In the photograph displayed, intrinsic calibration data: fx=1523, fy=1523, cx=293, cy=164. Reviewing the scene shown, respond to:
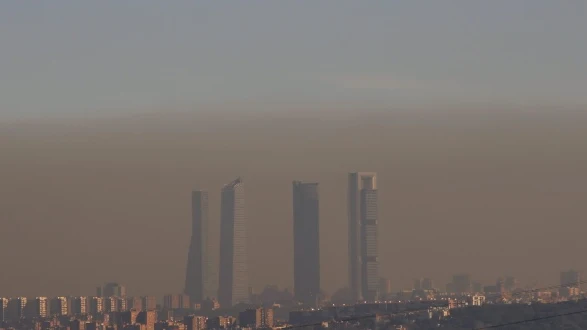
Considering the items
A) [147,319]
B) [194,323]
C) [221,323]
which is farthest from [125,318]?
[221,323]

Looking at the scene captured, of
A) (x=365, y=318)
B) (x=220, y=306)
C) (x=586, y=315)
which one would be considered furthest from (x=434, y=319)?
(x=220, y=306)

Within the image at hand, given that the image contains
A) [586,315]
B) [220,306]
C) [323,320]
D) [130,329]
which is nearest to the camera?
[586,315]

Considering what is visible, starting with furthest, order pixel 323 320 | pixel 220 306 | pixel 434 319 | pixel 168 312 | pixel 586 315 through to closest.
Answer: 1. pixel 220 306
2. pixel 168 312
3. pixel 323 320
4. pixel 434 319
5. pixel 586 315

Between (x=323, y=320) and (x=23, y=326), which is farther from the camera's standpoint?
(x=23, y=326)

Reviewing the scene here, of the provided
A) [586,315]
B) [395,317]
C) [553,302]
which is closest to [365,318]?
[395,317]

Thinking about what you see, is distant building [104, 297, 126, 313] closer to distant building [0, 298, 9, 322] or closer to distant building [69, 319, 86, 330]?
distant building [0, 298, 9, 322]

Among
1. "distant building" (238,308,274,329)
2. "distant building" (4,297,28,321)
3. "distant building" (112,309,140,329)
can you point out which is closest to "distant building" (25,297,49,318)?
"distant building" (4,297,28,321)

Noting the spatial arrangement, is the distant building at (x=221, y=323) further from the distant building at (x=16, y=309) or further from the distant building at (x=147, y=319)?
the distant building at (x=16, y=309)

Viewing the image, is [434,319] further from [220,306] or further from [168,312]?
[220,306]
